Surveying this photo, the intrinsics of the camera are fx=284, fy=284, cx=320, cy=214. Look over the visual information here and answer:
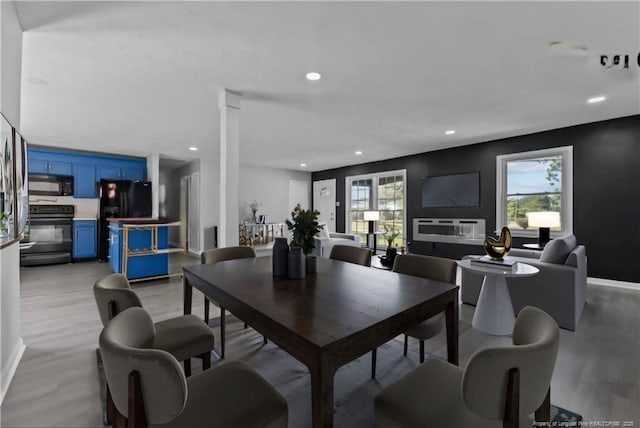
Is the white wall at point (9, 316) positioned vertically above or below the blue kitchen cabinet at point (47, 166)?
below

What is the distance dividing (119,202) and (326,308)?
22.4 feet

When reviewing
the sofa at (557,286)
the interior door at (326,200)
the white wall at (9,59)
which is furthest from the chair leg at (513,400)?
the interior door at (326,200)

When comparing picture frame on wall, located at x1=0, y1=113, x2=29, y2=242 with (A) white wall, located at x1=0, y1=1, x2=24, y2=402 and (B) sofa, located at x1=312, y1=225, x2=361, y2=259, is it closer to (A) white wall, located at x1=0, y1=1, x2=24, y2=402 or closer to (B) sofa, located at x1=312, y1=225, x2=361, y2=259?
(A) white wall, located at x1=0, y1=1, x2=24, y2=402

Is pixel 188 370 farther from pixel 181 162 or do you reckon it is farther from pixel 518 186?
pixel 181 162

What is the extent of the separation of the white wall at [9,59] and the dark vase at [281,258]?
1935 millimetres

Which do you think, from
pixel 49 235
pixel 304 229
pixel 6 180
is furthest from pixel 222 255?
pixel 49 235

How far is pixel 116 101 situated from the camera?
3.53 metres

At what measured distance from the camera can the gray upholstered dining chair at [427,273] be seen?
1.78 m

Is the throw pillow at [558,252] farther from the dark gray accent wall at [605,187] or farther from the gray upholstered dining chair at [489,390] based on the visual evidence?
the gray upholstered dining chair at [489,390]

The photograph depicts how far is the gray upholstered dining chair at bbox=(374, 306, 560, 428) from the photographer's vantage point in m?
0.83

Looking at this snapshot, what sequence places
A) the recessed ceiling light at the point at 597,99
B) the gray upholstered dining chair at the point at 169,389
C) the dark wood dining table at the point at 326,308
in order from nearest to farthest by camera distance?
the gray upholstered dining chair at the point at 169,389
the dark wood dining table at the point at 326,308
the recessed ceiling light at the point at 597,99

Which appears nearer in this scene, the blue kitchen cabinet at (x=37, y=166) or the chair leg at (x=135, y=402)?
the chair leg at (x=135, y=402)

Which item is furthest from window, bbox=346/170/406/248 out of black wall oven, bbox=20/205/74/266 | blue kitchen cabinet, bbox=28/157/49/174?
blue kitchen cabinet, bbox=28/157/49/174

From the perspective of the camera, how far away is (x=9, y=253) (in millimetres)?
1956
